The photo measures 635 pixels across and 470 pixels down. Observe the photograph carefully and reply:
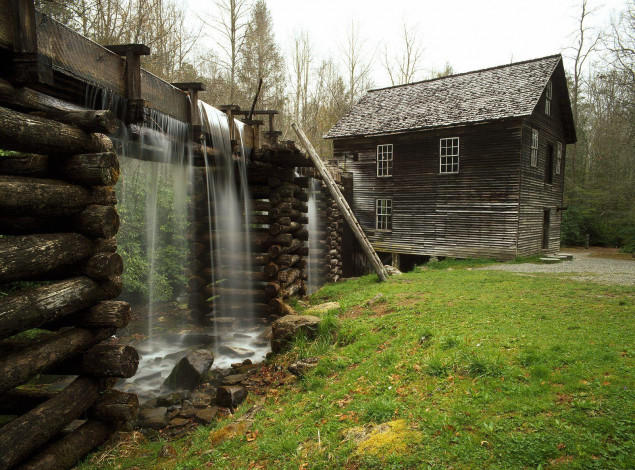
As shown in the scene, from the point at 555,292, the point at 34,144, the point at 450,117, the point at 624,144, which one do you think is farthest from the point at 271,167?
the point at 624,144

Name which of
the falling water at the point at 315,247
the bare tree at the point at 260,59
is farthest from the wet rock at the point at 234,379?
the bare tree at the point at 260,59

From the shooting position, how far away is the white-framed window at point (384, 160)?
21.7 m

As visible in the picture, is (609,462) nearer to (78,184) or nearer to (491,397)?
(491,397)

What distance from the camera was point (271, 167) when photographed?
1041cm

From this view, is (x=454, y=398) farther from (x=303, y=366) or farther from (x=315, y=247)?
(x=315, y=247)

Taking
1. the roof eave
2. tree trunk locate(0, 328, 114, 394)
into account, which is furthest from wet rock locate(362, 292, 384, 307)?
the roof eave

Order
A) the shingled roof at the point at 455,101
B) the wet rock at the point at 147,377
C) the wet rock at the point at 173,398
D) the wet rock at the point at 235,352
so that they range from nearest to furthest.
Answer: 1. the wet rock at the point at 173,398
2. the wet rock at the point at 147,377
3. the wet rock at the point at 235,352
4. the shingled roof at the point at 455,101

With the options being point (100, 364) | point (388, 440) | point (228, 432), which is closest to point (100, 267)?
point (100, 364)

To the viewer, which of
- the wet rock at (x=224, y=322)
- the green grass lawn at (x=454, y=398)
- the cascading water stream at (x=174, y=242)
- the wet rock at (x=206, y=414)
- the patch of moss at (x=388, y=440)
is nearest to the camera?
the green grass lawn at (x=454, y=398)

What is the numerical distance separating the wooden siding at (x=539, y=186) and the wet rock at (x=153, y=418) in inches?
683

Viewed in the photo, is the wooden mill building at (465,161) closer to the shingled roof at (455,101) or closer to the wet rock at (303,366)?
the shingled roof at (455,101)

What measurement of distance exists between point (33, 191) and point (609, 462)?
545cm

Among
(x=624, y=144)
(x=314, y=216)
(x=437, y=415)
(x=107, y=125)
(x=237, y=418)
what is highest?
(x=624, y=144)

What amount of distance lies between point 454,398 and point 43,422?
4142mm
